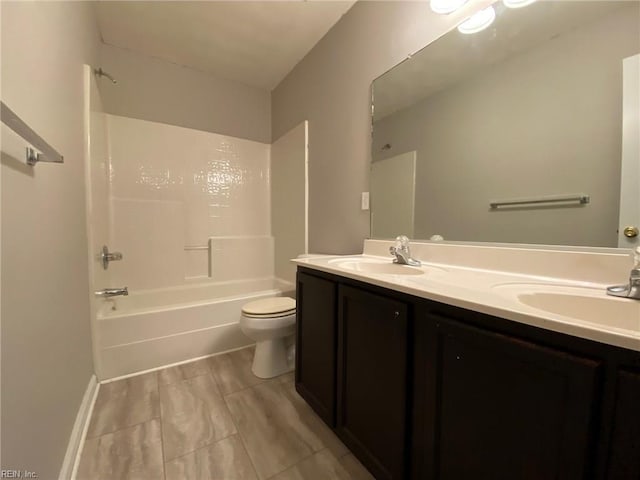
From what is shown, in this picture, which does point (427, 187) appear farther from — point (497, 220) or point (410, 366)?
point (410, 366)

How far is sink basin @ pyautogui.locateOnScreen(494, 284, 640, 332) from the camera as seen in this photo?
25.4 inches

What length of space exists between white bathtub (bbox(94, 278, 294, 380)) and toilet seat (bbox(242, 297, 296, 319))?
0.43 meters

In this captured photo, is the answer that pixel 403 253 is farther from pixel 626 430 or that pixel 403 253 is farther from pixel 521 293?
pixel 626 430

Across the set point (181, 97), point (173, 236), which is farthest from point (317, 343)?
point (181, 97)

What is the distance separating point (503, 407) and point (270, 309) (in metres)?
1.28

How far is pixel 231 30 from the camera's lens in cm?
189

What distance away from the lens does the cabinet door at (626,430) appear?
0.42 metres

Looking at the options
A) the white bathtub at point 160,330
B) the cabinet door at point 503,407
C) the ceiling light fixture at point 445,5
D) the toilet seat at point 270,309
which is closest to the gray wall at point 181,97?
the white bathtub at point 160,330

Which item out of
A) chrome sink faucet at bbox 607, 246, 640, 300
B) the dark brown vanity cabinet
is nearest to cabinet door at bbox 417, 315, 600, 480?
the dark brown vanity cabinet

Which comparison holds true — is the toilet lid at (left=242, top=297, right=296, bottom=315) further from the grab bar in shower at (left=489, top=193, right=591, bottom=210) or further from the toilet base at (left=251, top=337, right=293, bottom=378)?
the grab bar in shower at (left=489, top=193, right=591, bottom=210)

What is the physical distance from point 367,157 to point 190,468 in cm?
178

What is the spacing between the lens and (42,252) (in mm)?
819

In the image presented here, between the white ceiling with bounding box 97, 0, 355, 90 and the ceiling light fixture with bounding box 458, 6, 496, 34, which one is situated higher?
the white ceiling with bounding box 97, 0, 355, 90

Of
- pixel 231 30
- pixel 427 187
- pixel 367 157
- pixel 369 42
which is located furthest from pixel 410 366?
pixel 231 30
